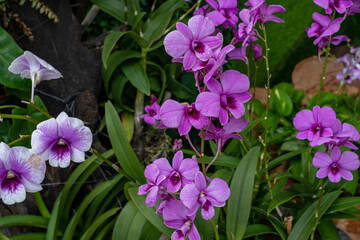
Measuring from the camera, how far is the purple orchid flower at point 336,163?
3.84 ft

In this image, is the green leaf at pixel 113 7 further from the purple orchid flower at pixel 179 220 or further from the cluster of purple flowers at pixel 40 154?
the purple orchid flower at pixel 179 220

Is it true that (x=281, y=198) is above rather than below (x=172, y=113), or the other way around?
below

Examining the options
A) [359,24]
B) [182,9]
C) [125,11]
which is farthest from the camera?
[359,24]

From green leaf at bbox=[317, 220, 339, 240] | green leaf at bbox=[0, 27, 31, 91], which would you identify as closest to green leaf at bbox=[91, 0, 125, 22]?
green leaf at bbox=[0, 27, 31, 91]

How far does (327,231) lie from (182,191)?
902mm

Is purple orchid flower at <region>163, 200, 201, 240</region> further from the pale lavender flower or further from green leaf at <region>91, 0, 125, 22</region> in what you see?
green leaf at <region>91, 0, 125, 22</region>

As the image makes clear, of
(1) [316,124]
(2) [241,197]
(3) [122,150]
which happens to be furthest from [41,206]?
(1) [316,124]

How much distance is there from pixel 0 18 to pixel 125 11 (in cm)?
64

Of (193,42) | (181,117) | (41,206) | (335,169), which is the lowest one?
(41,206)

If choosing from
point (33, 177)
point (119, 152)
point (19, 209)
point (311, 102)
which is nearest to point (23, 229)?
point (19, 209)

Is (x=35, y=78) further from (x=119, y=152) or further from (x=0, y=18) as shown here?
(x=0, y=18)

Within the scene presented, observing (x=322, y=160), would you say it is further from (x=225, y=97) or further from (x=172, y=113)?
(x=172, y=113)

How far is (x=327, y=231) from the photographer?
1550 mm

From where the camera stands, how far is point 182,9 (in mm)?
2330
